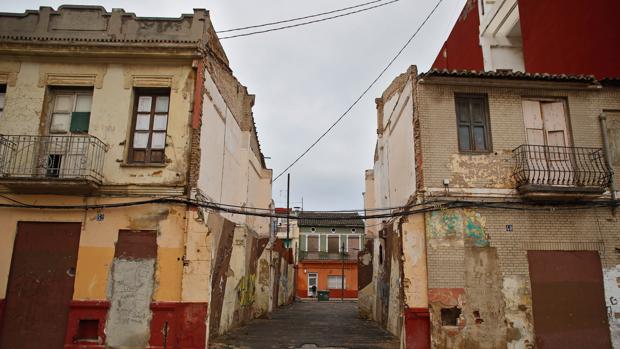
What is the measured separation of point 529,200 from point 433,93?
3.62 meters

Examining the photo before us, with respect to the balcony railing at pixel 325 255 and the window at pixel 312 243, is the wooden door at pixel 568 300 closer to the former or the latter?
the balcony railing at pixel 325 255

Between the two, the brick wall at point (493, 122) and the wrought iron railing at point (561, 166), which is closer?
the wrought iron railing at point (561, 166)

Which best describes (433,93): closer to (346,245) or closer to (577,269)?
(577,269)

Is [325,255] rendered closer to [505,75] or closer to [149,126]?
[149,126]

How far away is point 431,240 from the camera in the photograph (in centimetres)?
1087

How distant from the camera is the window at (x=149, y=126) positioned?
11.4 metres

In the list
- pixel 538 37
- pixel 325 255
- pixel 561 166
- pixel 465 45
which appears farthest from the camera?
pixel 325 255

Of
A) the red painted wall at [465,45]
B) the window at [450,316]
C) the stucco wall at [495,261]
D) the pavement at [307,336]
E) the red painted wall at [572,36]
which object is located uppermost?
the red painted wall at [465,45]

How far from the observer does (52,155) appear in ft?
36.6

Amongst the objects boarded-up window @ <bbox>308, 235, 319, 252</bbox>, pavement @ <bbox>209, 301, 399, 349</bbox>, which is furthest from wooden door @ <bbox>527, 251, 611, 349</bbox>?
boarded-up window @ <bbox>308, 235, 319, 252</bbox>

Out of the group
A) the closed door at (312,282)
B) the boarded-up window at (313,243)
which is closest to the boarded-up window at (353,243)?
the boarded-up window at (313,243)

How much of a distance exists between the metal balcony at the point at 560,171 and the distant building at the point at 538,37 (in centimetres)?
293

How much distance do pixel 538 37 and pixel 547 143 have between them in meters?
5.87

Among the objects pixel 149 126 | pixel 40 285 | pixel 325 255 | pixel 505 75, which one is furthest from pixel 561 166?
pixel 325 255
